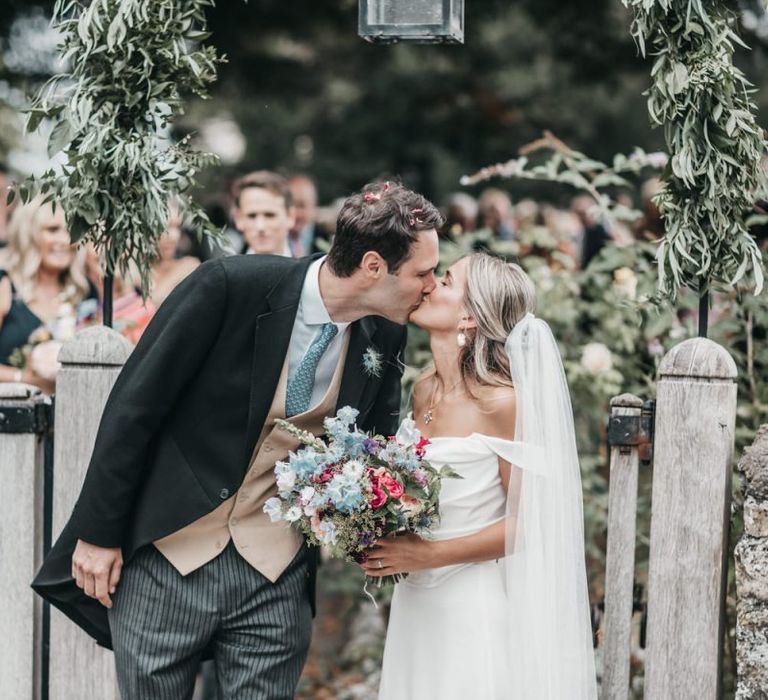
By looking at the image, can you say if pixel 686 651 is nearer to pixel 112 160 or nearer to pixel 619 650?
pixel 619 650

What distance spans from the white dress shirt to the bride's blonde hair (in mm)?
488

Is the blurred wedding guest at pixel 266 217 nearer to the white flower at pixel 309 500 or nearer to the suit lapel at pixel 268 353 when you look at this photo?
the suit lapel at pixel 268 353

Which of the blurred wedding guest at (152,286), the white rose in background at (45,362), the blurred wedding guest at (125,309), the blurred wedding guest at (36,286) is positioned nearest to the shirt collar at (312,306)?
the blurred wedding guest at (125,309)

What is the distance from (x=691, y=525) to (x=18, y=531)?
217cm

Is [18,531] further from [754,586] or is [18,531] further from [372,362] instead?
[754,586]

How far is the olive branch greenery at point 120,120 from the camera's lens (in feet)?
12.0

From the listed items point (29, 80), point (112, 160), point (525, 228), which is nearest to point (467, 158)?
point (29, 80)

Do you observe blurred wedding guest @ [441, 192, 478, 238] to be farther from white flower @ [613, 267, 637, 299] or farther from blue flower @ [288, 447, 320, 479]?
blue flower @ [288, 447, 320, 479]

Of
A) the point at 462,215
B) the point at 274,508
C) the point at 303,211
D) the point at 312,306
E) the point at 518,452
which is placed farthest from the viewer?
the point at 462,215

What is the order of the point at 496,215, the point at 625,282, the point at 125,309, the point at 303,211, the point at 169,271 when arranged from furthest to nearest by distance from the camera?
the point at 496,215 → the point at 303,211 → the point at 169,271 → the point at 125,309 → the point at 625,282

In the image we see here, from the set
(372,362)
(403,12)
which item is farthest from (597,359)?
(403,12)

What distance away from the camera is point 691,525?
3395 mm

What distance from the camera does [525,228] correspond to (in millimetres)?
5621

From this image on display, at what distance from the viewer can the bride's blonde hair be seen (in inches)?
144
